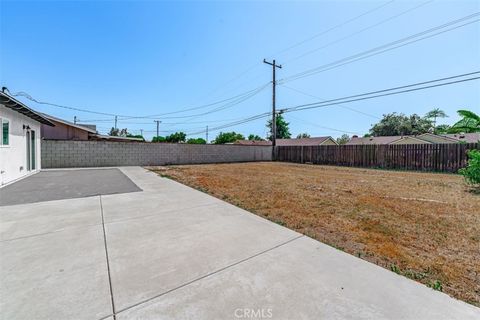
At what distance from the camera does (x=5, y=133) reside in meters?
6.39

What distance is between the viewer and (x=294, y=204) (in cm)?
465

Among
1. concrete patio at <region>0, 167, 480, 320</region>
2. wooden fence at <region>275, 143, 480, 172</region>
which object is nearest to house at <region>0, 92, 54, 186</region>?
concrete patio at <region>0, 167, 480, 320</region>

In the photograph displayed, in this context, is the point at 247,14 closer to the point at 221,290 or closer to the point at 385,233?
Result: the point at 385,233

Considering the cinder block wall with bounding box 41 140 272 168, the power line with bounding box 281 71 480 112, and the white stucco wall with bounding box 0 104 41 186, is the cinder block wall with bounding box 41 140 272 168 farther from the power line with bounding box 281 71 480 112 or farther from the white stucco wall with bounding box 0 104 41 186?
A: the power line with bounding box 281 71 480 112

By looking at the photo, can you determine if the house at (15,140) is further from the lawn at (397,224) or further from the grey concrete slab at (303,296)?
the grey concrete slab at (303,296)

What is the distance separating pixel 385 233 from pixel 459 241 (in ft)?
2.80

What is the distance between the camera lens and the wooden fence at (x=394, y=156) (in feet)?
36.2

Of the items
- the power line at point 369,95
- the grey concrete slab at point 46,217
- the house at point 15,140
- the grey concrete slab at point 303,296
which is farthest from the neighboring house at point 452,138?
the house at point 15,140

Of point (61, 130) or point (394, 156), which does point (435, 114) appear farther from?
point (61, 130)

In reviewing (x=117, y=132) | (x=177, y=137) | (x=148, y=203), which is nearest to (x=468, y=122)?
(x=148, y=203)

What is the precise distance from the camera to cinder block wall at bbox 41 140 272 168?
11758mm

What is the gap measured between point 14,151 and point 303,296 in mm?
9799

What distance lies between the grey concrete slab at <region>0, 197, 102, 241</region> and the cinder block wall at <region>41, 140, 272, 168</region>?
9685 millimetres

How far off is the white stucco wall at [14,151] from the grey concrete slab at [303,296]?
7942 millimetres
